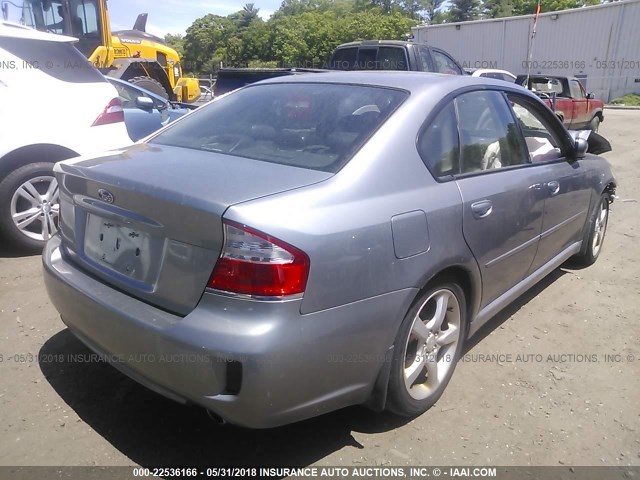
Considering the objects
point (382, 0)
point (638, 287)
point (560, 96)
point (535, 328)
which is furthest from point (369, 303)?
point (382, 0)

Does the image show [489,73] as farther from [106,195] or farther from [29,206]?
[106,195]

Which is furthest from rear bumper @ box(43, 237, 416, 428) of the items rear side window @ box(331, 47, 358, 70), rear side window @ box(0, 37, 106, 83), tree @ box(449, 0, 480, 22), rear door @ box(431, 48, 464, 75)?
tree @ box(449, 0, 480, 22)

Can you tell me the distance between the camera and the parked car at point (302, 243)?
76.9 inches

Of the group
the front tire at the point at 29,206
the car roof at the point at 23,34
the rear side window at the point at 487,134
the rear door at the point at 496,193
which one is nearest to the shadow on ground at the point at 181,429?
the rear door at the point at 496,193

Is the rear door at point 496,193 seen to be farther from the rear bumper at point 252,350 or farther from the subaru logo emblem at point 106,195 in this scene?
the subaru logo emblem at point 106,195

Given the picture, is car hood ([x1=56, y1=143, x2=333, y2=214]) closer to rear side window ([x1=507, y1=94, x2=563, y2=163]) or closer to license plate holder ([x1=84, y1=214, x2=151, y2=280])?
license plate holder ([x1=84, y1=214, x2=151, y2=280])

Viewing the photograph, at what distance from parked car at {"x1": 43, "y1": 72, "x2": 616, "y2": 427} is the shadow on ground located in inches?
12.1

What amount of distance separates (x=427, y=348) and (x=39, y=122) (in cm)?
367

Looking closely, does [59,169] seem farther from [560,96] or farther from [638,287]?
[560,96]

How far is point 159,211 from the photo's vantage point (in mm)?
2096

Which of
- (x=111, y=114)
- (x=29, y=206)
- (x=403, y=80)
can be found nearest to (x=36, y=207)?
(x=29, y=206)

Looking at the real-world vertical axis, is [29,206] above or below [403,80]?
below

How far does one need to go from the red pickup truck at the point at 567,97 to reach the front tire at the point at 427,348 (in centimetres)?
1142

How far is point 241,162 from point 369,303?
0.86 m
